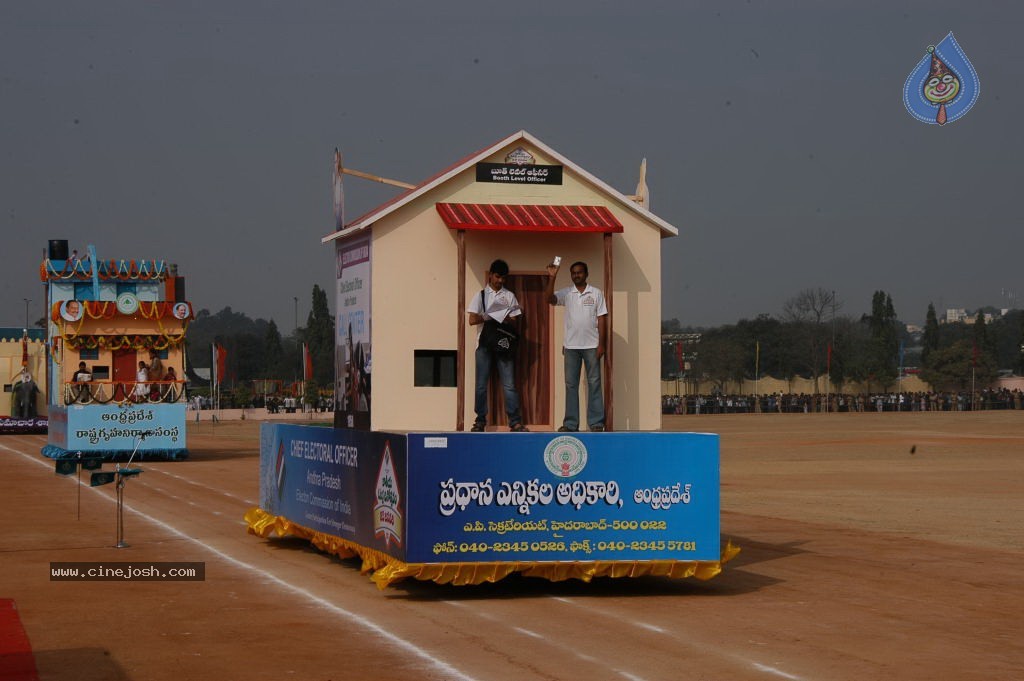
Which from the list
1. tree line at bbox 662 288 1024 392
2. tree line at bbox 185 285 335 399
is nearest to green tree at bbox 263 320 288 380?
tree line at bbox 185 285 335 399

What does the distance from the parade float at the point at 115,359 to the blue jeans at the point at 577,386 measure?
906 inches

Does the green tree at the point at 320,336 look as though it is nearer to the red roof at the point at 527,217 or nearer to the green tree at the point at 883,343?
the green tree at the point at 883,343

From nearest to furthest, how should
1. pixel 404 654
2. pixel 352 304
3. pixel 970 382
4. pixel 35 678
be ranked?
pixel 35 678 → pixel 404 654 → pixel 352 304 → pixel 970 382

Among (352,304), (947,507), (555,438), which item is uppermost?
(352,304)

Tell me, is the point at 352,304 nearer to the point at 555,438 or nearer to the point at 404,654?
the point at 555,438

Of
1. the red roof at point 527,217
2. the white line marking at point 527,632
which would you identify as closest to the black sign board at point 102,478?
the red roof at point 527,217

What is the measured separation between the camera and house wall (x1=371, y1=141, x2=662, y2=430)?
13930 millimetres

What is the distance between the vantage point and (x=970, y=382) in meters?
126

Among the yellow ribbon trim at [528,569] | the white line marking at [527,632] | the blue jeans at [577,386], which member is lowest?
the white line marking at [527,632]

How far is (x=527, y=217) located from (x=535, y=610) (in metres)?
4.28

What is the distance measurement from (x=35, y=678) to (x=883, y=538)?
1223 centimetres

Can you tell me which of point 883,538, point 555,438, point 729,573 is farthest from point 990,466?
point 555,438

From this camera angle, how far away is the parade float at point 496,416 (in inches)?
477

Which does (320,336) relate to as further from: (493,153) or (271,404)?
(493,153)
